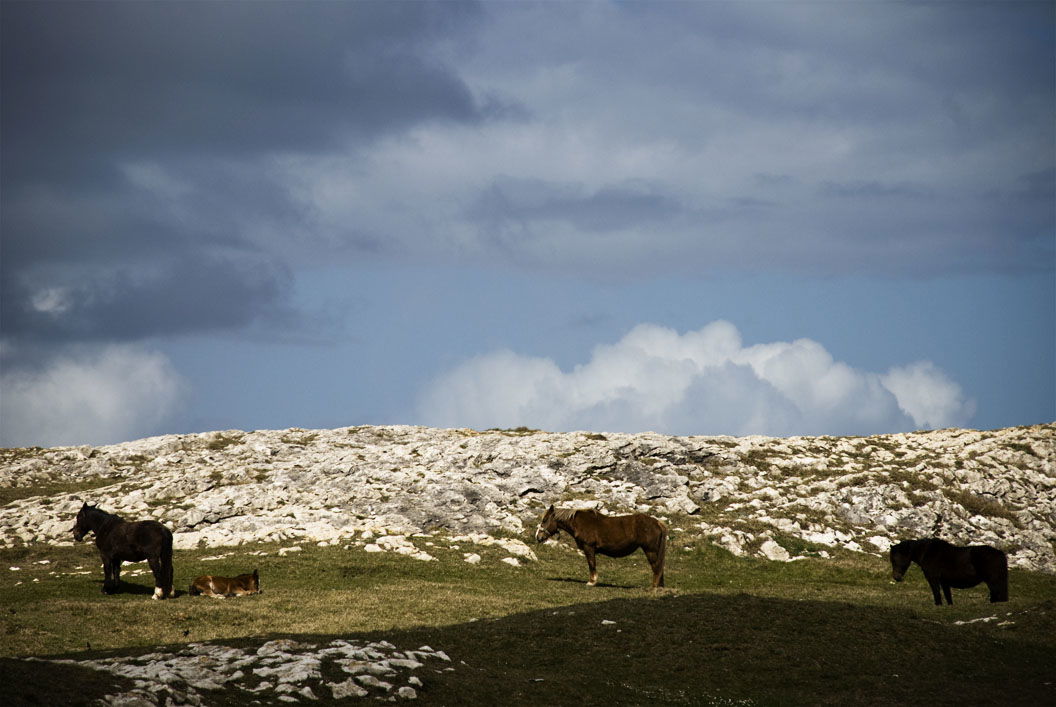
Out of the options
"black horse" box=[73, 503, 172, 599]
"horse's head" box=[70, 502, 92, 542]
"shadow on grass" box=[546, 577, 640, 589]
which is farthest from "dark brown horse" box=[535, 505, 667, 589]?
"horse's head" box=[70, 502, 92, 542]

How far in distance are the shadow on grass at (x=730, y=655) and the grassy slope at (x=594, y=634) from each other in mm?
63

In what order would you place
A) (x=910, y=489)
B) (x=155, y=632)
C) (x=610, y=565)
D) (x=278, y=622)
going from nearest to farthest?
(x=155, y=632), (x=278, y=622), (x=610, y=565), (x=910, y=489)

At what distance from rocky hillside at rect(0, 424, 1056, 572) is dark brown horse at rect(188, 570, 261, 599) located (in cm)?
1029

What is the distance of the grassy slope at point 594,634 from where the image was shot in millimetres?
20625

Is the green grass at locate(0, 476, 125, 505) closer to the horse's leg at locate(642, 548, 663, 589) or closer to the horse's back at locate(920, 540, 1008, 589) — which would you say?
the horse's leg at locate(642, 548, 663, 589)

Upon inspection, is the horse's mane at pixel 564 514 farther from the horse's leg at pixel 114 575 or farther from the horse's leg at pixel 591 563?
the horse's leg at pixel 114 575

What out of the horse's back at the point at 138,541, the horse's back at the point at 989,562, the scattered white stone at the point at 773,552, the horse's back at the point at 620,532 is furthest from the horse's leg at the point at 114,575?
the horse's back at the point at 989,562

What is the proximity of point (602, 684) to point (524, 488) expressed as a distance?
33.7 m

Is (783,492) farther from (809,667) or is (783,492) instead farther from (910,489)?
(809,667)

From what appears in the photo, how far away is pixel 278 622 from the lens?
29.3 metres

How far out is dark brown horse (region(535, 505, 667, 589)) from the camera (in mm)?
37906

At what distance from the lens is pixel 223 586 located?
33.8 metres

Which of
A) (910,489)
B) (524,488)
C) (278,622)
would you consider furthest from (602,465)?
(278,622)

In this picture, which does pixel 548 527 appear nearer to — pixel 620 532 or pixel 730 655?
pixel 620 532
